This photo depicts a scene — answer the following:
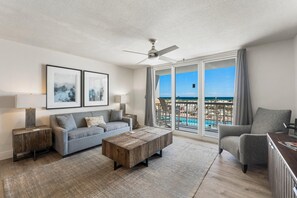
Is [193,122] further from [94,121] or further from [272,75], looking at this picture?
[94,121]

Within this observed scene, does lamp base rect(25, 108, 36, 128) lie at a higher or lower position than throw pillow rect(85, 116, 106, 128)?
higher

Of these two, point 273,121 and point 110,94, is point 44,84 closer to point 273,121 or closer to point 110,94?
point 110,94

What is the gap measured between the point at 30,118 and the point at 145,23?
3133mm

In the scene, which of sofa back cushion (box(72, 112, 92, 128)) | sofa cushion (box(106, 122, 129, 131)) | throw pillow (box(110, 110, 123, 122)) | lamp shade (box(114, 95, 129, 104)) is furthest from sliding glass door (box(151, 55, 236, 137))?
sofa back cushion (box(72, 112, 92, 128))

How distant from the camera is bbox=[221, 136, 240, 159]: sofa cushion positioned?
241 centimetres

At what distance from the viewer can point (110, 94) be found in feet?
15.8

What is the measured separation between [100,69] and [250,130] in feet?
14.4

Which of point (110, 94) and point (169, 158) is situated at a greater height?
point (110, 94)

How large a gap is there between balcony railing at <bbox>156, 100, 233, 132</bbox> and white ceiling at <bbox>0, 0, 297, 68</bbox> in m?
1.82

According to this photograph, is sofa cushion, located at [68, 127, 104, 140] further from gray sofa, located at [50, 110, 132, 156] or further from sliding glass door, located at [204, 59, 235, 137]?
sliding glass door, located at [204, 59, 235, 137]

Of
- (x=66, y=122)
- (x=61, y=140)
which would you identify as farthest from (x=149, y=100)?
(x=61, y=140)

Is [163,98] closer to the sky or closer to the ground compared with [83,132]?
closer to the sky

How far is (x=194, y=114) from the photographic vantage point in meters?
4.69

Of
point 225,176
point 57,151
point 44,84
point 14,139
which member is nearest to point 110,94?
point 44,84
